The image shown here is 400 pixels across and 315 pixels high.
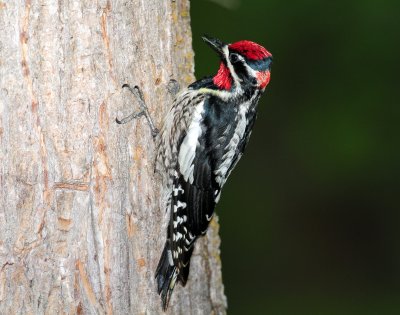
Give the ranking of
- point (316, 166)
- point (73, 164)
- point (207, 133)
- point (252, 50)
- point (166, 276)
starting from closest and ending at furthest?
1. point (73, 164)
2. point (166, 276)
3. point (252, 50)
4. point (207, 133)
5. point (316, 166)

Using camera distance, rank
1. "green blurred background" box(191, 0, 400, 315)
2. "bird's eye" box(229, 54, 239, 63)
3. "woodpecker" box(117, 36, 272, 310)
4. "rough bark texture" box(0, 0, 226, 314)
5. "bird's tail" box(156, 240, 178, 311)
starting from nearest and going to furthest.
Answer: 1. "rough bark texture" box(0, 0, 226, 314)
2. "bird's tail" box(156, 240, 178, 311)
3. "woodpecker" box(117, 36, 272, 310)
4. "bird's eye" box(229, 54, 239, 63)
5. "green blurred background" box(191, 0, 400, 315)

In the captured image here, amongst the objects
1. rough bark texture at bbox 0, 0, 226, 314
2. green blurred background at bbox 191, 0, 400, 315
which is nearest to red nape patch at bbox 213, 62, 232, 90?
rough bark texture at bbox 0, 0, 226, 314

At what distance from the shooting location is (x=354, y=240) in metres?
6.71

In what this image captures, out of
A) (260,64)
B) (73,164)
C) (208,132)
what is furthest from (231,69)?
(73,164)

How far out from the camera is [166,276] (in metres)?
3.00

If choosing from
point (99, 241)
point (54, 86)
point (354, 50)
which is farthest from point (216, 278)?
point (354, 50)

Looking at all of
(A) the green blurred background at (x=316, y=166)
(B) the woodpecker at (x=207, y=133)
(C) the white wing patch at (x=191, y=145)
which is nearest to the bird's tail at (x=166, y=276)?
(B) the woodpecker at (x=207, y=133)

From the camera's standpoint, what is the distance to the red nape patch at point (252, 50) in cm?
329

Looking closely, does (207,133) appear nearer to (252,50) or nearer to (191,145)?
(191,145)

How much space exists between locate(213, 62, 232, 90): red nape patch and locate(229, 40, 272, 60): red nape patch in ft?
0.54

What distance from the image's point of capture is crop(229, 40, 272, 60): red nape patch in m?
3.29

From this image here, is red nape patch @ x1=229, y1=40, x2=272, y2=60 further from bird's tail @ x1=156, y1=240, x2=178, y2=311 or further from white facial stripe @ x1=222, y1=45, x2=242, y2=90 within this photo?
bird's tail @ x1=156, y1=240, x2=178, y2=311

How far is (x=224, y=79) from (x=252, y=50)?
27 cm

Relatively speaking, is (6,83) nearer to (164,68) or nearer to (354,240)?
(164,68)
